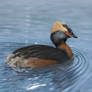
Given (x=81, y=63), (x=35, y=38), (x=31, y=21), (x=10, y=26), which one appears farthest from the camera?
(x=31, y=21)

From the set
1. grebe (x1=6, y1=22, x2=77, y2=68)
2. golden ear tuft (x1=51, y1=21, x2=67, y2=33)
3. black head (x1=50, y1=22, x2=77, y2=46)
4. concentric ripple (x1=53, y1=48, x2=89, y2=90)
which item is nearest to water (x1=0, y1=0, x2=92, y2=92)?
concentric ripple (x1=53, y1=48, x2=89, y2=90)

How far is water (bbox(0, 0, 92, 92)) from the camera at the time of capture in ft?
19.2

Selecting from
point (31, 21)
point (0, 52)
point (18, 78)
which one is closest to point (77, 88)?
point (18, 78)

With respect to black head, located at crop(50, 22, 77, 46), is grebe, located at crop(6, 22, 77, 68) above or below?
below

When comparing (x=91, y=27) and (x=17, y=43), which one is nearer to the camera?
(x=17, y=43)

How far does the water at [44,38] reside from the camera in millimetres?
5852

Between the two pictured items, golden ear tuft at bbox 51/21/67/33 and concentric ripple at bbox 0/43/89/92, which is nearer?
concentric ripple at bbox 0/43/89/92

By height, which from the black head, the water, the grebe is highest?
the black head

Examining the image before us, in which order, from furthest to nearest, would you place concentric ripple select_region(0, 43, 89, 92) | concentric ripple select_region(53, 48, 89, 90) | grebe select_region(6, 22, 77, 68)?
grebe select_region(6, 22, 77, 68) → concentric ripple select_region(53, 48, 89, 90) → concentric ripple select_region(0, 43, 89, 92)

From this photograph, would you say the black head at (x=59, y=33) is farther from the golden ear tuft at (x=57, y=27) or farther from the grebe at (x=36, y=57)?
the grebe at (x=36, y=57)

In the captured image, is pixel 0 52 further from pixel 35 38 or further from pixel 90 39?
pixel 90 39

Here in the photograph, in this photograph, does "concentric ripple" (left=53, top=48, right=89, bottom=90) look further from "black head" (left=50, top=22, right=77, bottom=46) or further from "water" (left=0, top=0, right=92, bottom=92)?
"black head" (left=50, top=22, right=77, bottom=46)

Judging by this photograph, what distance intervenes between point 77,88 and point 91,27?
14.0ft

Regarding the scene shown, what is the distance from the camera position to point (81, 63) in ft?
22.9
